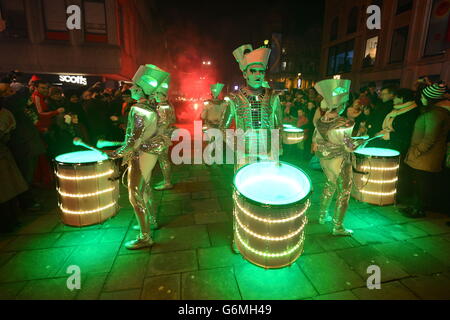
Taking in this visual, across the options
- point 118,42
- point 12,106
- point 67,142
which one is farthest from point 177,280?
point 118,42

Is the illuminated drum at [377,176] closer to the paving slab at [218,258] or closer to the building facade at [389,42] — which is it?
the paving slab at [218,258]

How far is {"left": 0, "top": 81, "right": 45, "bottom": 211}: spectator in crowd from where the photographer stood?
4355mm

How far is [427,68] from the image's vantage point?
1466cm

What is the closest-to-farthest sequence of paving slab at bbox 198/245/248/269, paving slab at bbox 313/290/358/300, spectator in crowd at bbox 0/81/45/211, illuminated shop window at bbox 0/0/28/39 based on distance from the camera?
paving slab at bbox 313/290/358/300, paving slab at bbox 198/245/248/269, spectator in crowd at bbox 0/81/45/211, illuminated shop window at bbox 0/0/28/39

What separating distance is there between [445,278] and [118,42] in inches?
728

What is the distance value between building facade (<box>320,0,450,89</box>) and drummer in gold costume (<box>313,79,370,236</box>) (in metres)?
14.8

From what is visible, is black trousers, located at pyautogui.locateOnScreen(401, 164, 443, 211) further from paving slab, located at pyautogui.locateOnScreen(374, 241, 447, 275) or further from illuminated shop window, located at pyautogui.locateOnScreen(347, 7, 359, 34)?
illuminated shop window, located at pyautogui.locateOnScreen(347, 7, 359, 34)

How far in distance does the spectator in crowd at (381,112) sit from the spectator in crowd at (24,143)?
7074 mm

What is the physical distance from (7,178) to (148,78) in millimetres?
2969

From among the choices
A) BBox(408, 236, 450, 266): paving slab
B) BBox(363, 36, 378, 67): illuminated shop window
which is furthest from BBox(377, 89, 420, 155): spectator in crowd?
BBox(363, 36, 378, 67): illuminated shop window

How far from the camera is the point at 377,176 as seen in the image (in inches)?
170

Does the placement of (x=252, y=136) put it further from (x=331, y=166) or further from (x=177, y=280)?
(x=177, y=280)

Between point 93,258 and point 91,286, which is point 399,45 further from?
point 91,286
